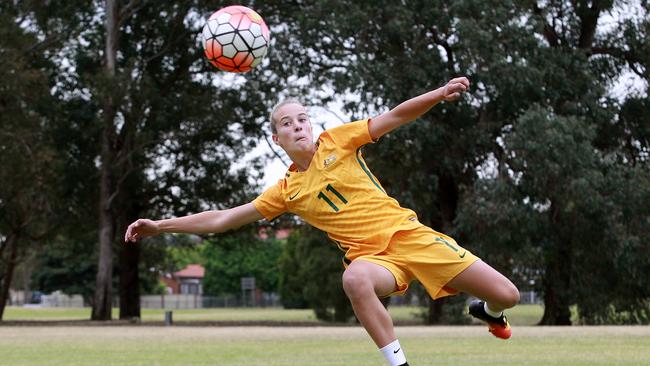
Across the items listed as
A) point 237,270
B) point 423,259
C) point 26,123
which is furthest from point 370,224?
point 237,270

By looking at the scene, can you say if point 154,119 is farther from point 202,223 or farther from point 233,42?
point 202,223

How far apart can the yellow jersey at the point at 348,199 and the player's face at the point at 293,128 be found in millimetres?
125

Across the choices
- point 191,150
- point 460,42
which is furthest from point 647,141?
→ point 191,150

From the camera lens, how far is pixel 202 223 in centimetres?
703

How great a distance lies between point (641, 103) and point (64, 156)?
18.2m

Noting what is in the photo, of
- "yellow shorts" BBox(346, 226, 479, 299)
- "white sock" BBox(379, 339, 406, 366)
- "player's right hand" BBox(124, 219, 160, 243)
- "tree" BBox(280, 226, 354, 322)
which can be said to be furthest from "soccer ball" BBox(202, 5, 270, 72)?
"tree" BBox(280, 226, 354, 322)

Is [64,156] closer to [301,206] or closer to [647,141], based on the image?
[647,141]

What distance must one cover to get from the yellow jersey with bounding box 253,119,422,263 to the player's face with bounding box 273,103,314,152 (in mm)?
125

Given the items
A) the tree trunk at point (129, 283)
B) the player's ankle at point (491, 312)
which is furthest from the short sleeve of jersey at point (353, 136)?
the tree trunk at point (129, 283)

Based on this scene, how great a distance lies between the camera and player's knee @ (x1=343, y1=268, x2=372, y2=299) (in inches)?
237

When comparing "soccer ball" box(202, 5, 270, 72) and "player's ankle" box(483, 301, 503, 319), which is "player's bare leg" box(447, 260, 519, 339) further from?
"soccer ball" box(202, 5, 270, 72)

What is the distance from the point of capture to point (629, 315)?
91.7 ft

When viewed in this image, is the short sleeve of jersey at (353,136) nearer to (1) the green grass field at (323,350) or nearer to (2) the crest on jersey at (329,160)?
(2) the crest on jersey at (329,160)

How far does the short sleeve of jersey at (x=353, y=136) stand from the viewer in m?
6.62
